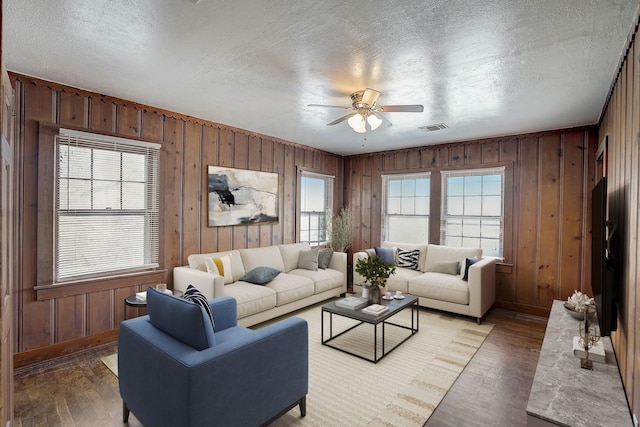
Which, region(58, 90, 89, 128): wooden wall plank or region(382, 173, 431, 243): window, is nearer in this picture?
region(58, 90, 89, 128): wooden wall plank

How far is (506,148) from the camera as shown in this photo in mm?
4996

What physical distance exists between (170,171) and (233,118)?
3.35 feet

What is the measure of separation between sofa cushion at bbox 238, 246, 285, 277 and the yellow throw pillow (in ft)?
1.18

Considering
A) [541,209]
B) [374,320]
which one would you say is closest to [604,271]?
[374,320]

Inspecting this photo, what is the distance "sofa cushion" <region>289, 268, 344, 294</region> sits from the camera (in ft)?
15.7

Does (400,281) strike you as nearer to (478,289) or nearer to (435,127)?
(478,289)

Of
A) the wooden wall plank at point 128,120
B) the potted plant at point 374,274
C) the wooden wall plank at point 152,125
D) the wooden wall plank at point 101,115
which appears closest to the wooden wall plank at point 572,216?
the potted plant at point 374,274

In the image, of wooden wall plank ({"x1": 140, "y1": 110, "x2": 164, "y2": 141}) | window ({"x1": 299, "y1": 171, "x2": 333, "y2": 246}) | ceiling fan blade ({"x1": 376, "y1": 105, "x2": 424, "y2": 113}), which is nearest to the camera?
ceiling fan blade ({"x1": 376, "y1": 105, "x2": 424, "y2": 113})

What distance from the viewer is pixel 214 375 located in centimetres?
178

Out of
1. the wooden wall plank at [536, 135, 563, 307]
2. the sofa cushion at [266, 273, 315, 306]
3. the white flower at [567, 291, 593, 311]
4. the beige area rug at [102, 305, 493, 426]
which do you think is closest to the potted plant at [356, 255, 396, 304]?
the beige area rug at [102, 305, 493, 426]

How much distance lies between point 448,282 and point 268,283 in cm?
Answer: 241

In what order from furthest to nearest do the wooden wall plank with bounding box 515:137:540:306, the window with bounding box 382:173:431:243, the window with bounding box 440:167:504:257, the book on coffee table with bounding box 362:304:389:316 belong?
the window with bounding box 382:173:431:243
the window with bounding box 440:167:504:257
the wooden wall plank with bounding box 515:137:540:306
the book on coffee table with bounding box 362:304:389:316

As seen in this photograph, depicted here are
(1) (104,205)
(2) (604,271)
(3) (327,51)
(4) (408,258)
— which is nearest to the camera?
(2) (604,271)

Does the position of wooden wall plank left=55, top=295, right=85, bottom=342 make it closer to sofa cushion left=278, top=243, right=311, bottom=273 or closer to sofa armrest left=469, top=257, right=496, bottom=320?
sofa cushion left=278, top=243, right=311, bottom=273
